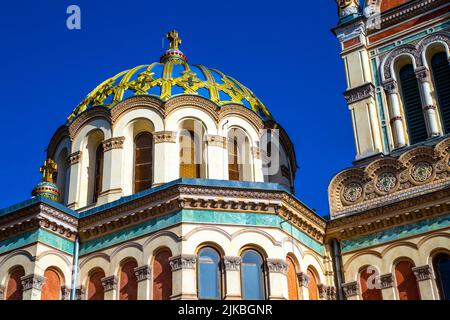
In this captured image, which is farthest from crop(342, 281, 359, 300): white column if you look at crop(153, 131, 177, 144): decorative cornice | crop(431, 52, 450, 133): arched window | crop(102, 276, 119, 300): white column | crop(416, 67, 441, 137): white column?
crop(153, 131, 177, 144): decorative cornice

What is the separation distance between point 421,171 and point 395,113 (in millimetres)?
3796

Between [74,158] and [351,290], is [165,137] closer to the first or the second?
[74,158]

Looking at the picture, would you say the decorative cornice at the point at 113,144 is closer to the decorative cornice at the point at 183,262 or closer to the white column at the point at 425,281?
the decorative cornice at the point at 183,262

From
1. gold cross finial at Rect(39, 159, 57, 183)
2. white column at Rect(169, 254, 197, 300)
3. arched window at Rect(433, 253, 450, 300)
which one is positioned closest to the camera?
white column at Rect(169, 254, 197, 300)

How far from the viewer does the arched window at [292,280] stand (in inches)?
919

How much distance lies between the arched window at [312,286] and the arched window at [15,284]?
909 centimetres

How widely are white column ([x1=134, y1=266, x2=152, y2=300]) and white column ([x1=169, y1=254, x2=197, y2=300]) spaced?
936mm

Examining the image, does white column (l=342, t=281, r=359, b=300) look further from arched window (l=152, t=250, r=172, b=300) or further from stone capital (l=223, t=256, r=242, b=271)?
arched window (l=152, t=250, r=172, b=300)

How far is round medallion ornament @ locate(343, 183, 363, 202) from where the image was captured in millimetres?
26719

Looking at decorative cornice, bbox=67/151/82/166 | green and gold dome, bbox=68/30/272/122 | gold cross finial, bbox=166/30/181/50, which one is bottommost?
decorative cornice, bbox=67/151/82/166

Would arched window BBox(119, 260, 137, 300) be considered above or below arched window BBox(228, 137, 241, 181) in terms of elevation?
below

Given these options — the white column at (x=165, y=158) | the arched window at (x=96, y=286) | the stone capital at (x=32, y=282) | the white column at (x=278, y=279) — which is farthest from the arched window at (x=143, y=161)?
the white column at (x=278, y=279)
